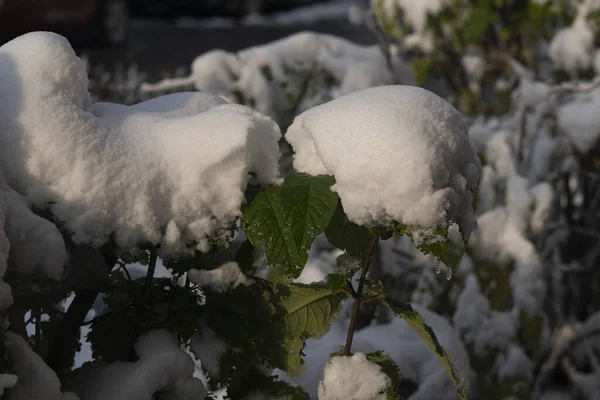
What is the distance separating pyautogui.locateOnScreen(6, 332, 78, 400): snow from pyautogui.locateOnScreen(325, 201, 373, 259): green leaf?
0.38m

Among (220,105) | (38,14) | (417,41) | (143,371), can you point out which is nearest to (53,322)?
(143,371)

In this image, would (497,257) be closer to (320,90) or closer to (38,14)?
(320,90)

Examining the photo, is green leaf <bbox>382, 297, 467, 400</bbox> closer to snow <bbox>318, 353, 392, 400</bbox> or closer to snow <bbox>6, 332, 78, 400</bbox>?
snow <bbox>318, 353, 392, 400</bbox>

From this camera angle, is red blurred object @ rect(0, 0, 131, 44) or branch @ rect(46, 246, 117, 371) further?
red blurred object @ rect(0, 0, 131, 44)

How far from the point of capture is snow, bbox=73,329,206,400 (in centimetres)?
95

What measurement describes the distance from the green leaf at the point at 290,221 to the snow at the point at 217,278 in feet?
0.30

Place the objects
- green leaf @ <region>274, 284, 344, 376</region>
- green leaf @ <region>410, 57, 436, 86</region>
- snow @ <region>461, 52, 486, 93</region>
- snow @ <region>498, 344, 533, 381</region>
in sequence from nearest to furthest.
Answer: green leaf @ <region>274, 284, 344, 376</region>
snow @ <region>498, 344, 533, 381</region>
green leaf @ <region>410, 57, 436, 86</region>
snow @ <region>461, 52, 486, 93</region>

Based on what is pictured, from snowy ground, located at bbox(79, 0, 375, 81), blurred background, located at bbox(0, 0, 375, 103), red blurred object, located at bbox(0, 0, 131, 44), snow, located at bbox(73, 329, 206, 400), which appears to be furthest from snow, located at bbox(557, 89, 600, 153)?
red blurred object, located at bbox(0, 0, 131, 44)

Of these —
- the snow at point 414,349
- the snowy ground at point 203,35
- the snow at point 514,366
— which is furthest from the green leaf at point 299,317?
the snowy ground at point 203,35

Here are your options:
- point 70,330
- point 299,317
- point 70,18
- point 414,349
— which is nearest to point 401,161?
point 299,317

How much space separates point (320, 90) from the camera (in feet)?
9.98

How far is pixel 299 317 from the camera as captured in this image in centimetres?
102

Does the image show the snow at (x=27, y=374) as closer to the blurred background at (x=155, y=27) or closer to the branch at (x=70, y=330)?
the branch at (x=70, y=330)

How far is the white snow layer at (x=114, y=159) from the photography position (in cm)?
91
